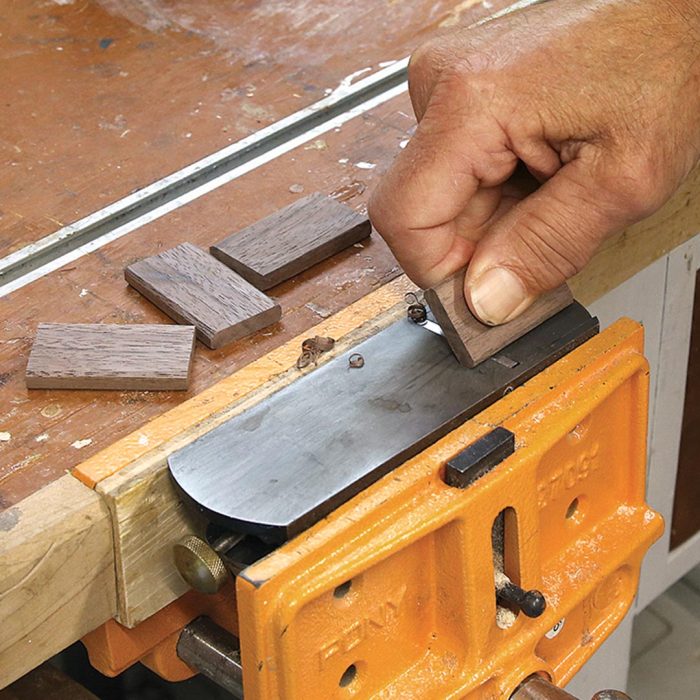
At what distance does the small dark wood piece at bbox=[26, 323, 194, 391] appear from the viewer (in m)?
0.91

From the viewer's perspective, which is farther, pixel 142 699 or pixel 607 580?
pixel 142 699

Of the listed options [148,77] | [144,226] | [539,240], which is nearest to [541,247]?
[539,240]

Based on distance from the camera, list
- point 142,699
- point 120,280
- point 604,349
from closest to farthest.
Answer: point 604,349
point 120,280
point 142,699

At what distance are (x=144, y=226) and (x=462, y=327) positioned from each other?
0.38 metres

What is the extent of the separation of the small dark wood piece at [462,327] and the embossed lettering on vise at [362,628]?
198 mm

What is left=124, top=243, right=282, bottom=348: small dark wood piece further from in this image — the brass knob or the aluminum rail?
the brass knob

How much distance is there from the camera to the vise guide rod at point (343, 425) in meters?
0.78

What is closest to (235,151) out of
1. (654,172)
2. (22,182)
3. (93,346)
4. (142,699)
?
(22,182)

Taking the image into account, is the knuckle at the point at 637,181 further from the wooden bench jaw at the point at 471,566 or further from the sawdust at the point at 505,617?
the sawdust at the point at 505,617

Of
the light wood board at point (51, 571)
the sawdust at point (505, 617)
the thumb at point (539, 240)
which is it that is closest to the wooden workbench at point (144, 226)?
the light wood board at point (51, 571)

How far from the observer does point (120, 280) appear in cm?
105

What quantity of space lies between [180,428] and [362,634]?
205 millimetres

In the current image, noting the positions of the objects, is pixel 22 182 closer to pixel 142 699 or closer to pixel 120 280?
pixel 120 280

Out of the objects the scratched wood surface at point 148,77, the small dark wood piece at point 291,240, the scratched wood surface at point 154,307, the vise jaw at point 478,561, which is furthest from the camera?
the scratched wood surface at point 148,77
